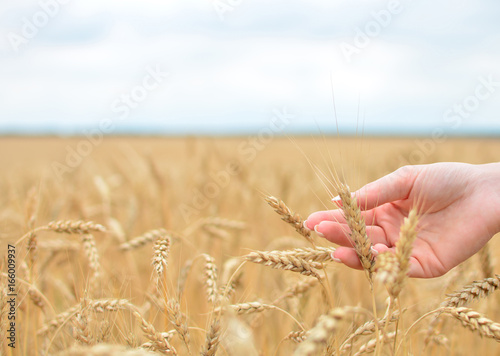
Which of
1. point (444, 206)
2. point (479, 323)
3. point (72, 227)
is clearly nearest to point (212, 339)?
point (479, 323)

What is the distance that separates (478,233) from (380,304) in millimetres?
1145

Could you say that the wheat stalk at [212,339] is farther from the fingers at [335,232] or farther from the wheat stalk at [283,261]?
the fingers at [335,232]

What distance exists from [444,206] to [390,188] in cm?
32

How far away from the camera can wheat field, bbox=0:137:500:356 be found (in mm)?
1346

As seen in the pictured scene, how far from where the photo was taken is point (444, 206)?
1849 millimetres

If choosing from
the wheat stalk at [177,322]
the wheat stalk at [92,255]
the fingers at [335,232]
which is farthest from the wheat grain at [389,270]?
the wheat stalk at [92,255]

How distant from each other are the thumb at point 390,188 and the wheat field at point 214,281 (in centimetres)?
15

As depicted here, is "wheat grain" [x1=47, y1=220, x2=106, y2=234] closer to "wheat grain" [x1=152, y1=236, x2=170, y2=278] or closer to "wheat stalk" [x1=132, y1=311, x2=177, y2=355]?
"wheat grain" [x1=152, y1=236, x2=170, y2=278]

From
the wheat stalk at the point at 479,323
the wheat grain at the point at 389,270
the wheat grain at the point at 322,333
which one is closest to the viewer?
the wheat grain at the point at 322,333

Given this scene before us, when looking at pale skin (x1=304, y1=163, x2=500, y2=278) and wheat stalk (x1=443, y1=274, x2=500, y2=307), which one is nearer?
wheat stalk (x1=443, y1=274, x2=500, y2=307)

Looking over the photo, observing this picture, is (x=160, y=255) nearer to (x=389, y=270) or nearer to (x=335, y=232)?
(x=335, y=232)

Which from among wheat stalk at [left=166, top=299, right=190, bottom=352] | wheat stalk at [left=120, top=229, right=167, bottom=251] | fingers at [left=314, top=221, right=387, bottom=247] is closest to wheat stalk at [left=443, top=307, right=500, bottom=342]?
fingers at [left=314, top=221, right=387, bottom=247]

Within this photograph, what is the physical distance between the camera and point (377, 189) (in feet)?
5.53

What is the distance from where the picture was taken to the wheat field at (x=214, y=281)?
4.42 feet
